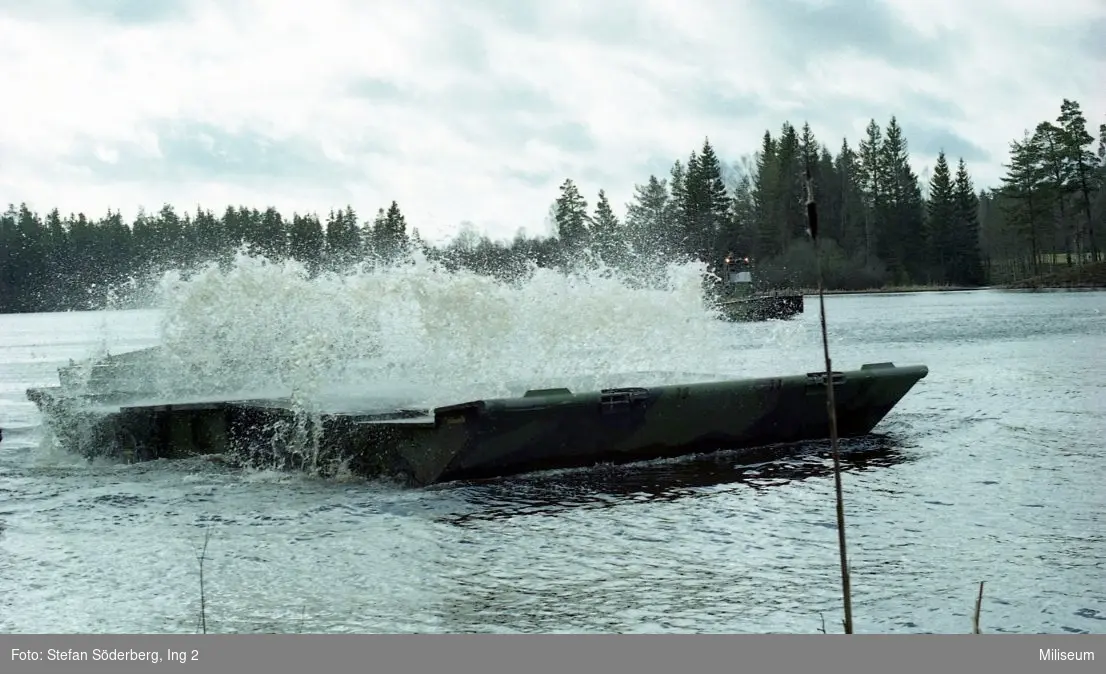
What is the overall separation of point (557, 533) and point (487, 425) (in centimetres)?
200

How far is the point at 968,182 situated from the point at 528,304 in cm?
12059

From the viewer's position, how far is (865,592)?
248 inches

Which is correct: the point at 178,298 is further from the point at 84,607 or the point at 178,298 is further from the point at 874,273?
the point at 874,273

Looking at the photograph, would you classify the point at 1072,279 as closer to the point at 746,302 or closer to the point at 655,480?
the point at 746,302

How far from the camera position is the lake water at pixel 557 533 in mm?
6133

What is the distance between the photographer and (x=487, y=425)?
9844mm

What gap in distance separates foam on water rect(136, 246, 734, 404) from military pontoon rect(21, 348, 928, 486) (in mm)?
1263

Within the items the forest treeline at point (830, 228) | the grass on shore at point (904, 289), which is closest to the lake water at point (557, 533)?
the forest treeline at point (830, 228)

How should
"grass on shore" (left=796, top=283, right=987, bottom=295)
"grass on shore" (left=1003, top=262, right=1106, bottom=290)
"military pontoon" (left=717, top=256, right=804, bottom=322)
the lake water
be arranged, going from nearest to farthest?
the lake water
"military pontoon" (left=717, top=256, right=804, bottom=322)
"grass on shore" (left=1003, top=262, right=1106, bottom=290)
"grass on shore" (left=796, top=283, right=987, bottom=295)

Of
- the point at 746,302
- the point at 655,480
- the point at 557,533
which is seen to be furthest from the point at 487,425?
the point at 746,302

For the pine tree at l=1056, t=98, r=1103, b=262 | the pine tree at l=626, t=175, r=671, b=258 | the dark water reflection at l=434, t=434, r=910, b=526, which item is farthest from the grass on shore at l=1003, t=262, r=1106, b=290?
the dark water reflection at l=434, t=434, r=910, b=526

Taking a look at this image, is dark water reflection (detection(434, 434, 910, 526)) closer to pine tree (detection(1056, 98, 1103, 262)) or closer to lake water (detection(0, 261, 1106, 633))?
lake water (detection(0, 261, 1106, 633))

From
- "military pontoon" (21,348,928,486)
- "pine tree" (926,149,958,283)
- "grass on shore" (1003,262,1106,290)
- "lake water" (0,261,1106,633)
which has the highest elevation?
"pine tree" (926,149,958,283)

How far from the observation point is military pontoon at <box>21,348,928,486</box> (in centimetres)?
1005
